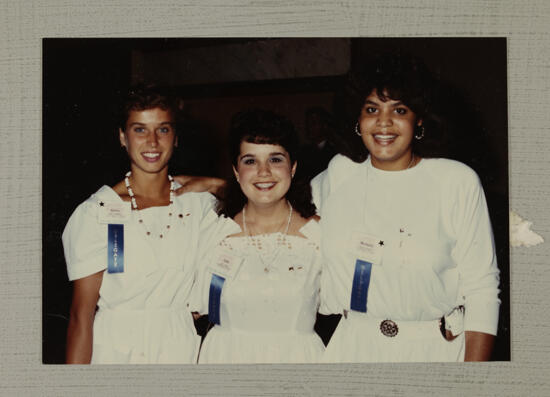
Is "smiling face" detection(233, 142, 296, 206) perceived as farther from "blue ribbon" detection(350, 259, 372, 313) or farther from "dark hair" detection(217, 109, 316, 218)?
"blue ribbon" detection(350, 259, 372, 313)

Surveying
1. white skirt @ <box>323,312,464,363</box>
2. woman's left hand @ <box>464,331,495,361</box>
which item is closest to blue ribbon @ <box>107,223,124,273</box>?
white skirt @ <box>323,312,464,363</box>

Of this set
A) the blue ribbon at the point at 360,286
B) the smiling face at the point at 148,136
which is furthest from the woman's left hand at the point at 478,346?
the smiling face at the point at 148,136

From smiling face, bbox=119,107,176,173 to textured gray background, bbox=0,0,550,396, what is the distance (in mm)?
194

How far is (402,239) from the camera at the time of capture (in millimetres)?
1860

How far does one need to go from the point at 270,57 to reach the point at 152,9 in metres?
0.46

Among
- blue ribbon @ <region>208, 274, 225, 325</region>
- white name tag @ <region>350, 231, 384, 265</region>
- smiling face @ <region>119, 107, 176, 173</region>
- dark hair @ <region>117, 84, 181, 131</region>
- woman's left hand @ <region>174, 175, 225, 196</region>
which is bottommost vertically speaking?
blue ribbon @ <region>208, 274, 225, 325</region>

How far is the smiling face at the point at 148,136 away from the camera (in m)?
1.87

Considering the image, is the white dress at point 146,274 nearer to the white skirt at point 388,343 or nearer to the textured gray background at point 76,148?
the textured gray background at point 76,148

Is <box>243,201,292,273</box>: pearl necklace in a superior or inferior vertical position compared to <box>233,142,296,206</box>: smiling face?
inferior

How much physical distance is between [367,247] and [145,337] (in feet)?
2.75

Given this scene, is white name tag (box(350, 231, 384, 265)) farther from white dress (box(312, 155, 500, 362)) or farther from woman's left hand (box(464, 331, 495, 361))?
woman's left hand (box(464, 331, 495, 361))

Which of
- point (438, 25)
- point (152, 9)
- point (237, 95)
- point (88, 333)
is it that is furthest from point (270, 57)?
point (88, 333)

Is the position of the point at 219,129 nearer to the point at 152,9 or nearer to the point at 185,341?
the point at 152,9

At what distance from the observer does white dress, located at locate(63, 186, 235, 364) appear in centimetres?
187
